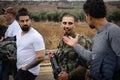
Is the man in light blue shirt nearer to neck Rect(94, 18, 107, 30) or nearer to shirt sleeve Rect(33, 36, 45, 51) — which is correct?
neck Rect(94, 18, 107, 30)

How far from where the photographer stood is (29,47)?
213 inches

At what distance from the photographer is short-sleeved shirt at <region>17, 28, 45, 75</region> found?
17.6 feet

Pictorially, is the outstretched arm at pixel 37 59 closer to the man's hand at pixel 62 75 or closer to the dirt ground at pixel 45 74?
the man's hand at pixel 62 75

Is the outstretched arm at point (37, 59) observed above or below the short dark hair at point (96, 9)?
below

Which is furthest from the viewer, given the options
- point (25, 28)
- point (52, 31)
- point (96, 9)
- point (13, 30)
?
point (52, 31)

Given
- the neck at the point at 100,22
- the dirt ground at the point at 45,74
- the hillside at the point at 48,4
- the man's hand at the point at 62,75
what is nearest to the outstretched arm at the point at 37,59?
the man's hand at the point at 62,75

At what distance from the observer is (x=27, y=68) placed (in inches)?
214

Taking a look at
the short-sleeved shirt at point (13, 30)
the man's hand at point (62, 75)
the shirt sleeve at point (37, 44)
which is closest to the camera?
the man's hand at point (62, 75)

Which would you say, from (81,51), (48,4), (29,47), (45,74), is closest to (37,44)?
(29,47)

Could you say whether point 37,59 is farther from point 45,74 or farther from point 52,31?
point 52,31

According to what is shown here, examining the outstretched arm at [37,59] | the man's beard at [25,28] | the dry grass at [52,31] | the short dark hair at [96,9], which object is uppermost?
the short dark hair at [96,9]

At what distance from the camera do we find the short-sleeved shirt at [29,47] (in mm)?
5367

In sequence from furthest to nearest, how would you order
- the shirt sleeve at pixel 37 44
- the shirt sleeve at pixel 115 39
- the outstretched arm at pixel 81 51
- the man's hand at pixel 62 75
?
1. the shirt sleeve at pixel 37 44
2. the man's hand at pixel 62 75
3. the outstretched arm at pixel 81 51
4. the shirt sleeve at pixel 115 39

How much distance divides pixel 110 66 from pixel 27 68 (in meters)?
2.03
